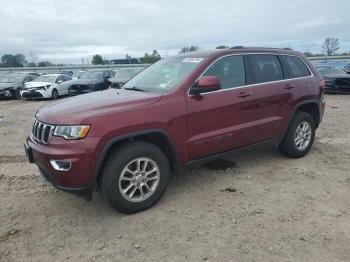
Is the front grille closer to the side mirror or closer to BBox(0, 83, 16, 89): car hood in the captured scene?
the side mirror

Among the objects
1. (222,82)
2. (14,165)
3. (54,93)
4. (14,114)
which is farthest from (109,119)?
(54,93)

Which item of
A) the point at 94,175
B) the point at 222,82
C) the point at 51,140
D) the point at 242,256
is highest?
the point at 222,82

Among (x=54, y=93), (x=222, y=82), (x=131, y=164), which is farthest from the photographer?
(x=54, y=93)

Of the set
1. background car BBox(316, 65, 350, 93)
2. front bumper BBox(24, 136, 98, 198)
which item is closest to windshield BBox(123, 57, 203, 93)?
front bumper BBox(24, 136, 98, 198)

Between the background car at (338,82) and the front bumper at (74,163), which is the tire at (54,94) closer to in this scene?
the background car at (338,82)

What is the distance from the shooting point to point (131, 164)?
4.05 m

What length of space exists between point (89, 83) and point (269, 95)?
14.5m

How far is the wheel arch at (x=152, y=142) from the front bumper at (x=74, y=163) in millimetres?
86

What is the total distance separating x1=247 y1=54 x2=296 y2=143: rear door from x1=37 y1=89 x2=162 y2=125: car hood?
167cm

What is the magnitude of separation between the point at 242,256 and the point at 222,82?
93.0 inches

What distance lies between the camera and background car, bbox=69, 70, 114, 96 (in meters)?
18.5

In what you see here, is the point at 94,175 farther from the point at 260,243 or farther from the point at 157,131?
the point at 260,243

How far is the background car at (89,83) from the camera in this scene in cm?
1848

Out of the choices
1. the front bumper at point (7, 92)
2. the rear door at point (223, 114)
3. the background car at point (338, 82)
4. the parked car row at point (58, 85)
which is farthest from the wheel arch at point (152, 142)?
the front bumper at point (7, 92)
